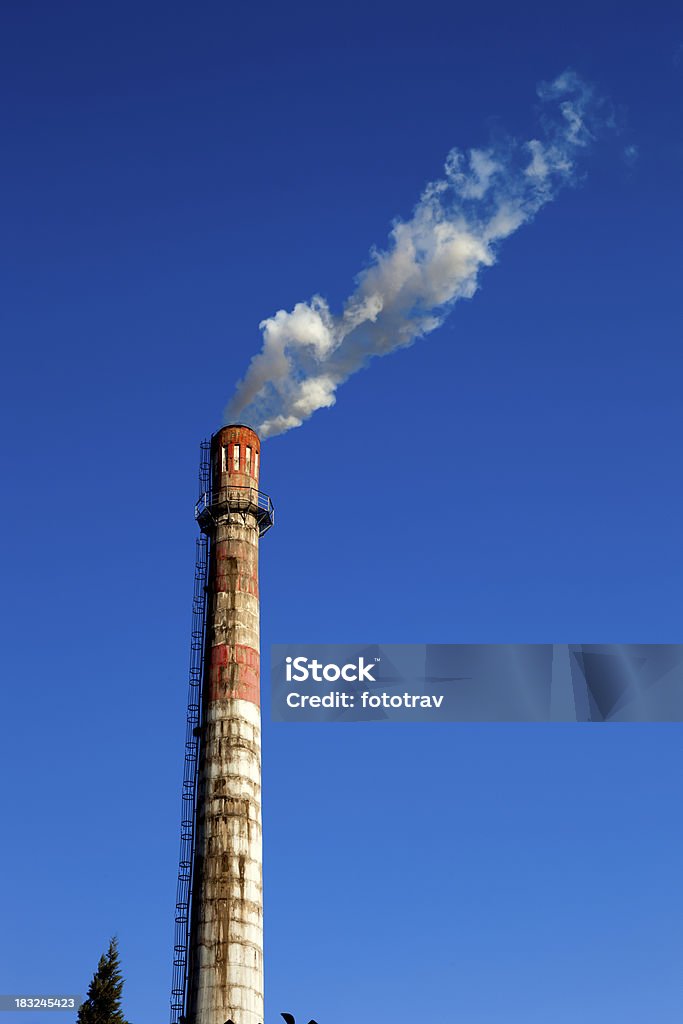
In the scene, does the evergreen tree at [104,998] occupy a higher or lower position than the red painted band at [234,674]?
lower

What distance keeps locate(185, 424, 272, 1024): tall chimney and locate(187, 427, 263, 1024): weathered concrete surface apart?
38 mm

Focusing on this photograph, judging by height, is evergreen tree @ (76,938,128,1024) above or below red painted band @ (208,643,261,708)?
below

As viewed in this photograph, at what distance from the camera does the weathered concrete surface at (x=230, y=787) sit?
40.6 meters

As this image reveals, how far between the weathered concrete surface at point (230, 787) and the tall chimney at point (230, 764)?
38 millimetres

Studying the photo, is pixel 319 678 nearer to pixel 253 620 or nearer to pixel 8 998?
pixel 253 620

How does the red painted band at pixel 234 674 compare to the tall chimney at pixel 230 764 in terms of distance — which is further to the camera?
the red painted band at pixel 234 674

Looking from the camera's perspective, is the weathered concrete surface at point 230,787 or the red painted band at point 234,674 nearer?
the weathered concrete surface at point 230,787

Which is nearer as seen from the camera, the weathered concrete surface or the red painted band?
the weathered concrete surface

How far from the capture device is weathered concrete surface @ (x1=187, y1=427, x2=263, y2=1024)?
40.6m

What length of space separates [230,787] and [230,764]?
87 centimetres

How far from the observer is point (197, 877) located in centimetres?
4247

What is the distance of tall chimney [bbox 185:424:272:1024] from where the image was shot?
133 feet

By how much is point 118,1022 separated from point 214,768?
1171 cm

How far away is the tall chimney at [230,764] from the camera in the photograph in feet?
133
